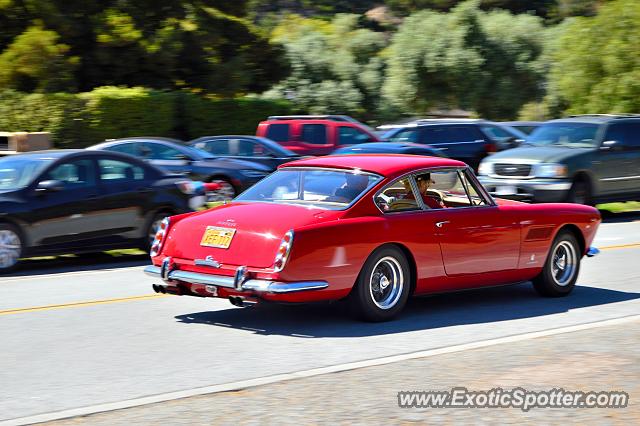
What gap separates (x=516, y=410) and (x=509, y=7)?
6043 centimetres

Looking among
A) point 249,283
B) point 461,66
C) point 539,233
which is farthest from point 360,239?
point 461,66

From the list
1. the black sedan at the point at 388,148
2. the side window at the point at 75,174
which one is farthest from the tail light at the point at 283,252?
the black sedan at the point at 388,148

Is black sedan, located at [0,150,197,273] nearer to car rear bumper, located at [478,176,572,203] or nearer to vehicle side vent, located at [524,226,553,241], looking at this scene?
vehicle side vent, located at [524,226,553,241]

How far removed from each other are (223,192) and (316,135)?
19.9 ft

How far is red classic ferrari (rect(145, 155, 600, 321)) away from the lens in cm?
864

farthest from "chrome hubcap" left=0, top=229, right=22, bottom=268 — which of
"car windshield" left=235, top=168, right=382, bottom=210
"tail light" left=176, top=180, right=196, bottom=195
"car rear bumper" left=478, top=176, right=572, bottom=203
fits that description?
"car rear bumper" left=478, top=176, right=572, bottom=203

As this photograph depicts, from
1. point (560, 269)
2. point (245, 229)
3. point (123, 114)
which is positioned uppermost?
point (123, 114)

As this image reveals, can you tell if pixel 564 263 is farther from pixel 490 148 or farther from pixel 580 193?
pixel 490 148

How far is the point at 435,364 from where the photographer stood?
7.55 m

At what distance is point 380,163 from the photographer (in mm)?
9820

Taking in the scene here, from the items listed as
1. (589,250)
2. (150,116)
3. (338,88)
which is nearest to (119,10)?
(150,116)

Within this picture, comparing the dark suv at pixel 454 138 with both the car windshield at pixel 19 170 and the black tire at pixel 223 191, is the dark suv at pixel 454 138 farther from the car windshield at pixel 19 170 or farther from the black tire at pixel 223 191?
the car windshield at pixel 19 170

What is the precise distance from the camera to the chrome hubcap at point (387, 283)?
9.18 meters

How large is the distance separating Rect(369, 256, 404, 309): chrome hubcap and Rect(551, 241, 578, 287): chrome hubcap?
2298mm
